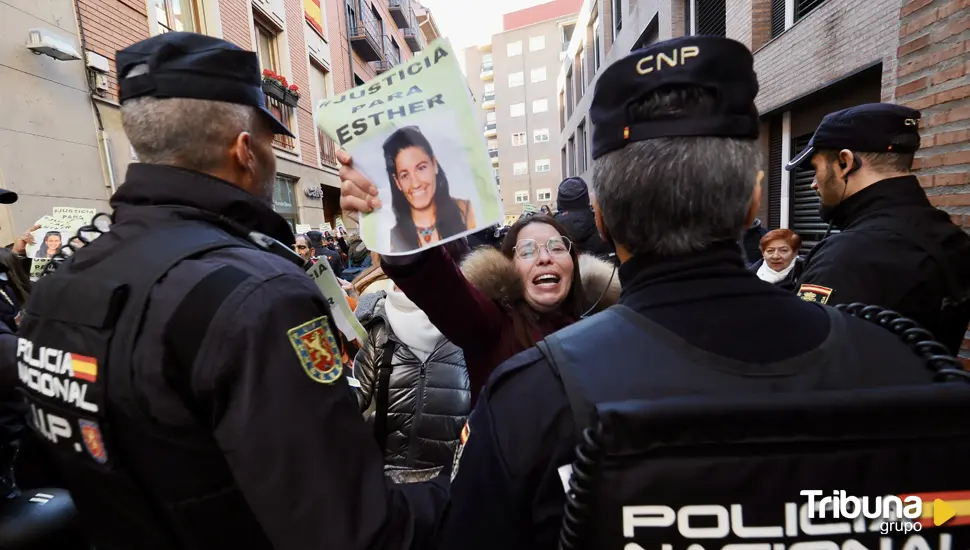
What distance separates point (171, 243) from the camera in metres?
1.14

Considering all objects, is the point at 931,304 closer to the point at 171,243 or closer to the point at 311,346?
the point at 311,346

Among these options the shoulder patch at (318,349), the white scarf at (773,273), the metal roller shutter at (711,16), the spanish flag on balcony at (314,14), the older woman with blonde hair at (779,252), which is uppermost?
the spanish flag on balcony at (314,14)

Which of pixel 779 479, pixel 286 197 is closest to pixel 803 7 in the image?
pixel 779 479

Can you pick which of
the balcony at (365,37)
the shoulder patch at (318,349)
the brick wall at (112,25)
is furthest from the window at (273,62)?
the shoulder patch at (318,349)

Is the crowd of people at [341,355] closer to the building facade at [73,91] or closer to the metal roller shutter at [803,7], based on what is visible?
the building facade at [73,91]

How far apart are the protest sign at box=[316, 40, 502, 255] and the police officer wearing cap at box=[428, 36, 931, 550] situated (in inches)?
13.6

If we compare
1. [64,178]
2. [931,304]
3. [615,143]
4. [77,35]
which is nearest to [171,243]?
[615,143]

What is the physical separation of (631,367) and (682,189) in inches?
13.3

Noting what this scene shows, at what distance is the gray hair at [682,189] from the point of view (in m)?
0.90

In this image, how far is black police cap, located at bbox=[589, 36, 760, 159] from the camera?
0.90 meters

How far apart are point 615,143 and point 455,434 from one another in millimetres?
1521

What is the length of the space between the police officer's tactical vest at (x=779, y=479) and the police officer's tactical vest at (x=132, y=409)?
2.63 feet

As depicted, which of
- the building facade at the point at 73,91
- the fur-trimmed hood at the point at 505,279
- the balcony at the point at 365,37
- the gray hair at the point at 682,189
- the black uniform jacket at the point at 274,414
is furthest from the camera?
the balcony at the point at 365,37

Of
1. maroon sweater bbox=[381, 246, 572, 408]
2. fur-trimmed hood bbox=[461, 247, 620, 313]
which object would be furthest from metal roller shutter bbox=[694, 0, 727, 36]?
maroon sweater bbox=[381, 246, 572, 408]
